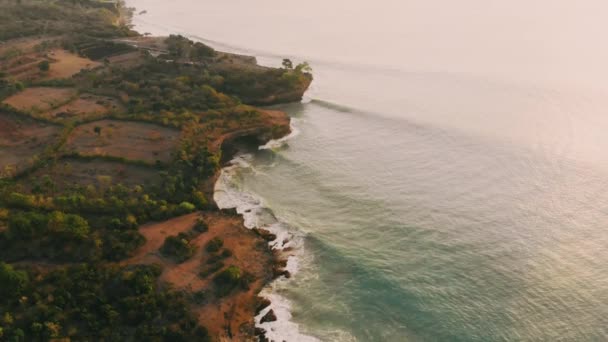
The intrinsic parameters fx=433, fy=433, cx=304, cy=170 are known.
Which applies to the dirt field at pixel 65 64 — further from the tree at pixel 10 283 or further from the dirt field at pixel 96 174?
the tree at pixel 10 283

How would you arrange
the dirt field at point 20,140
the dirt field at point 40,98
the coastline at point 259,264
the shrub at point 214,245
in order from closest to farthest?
the coastline at point 259,264, the shrub at point 214,245, the dirt field at point 20,140, the dirt field at point 40,98

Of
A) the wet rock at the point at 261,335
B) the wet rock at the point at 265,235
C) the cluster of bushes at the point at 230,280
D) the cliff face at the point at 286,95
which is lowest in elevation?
the wet rock at the point at 261,335

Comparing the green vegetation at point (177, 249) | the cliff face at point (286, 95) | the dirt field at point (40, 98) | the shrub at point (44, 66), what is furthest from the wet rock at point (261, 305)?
the shrub at point (44, 66)

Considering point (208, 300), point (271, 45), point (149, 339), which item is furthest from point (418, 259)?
point (271, 45)

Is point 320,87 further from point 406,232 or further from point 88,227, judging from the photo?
point 88,227

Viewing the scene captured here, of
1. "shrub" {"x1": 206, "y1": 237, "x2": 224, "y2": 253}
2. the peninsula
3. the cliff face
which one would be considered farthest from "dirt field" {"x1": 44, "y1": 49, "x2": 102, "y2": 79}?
"shrub" {"x1": 206, "y1": 237, "x2": 224, "y2": 253}

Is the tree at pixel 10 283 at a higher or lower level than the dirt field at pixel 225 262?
lower

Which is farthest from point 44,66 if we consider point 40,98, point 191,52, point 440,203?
point 440,203
